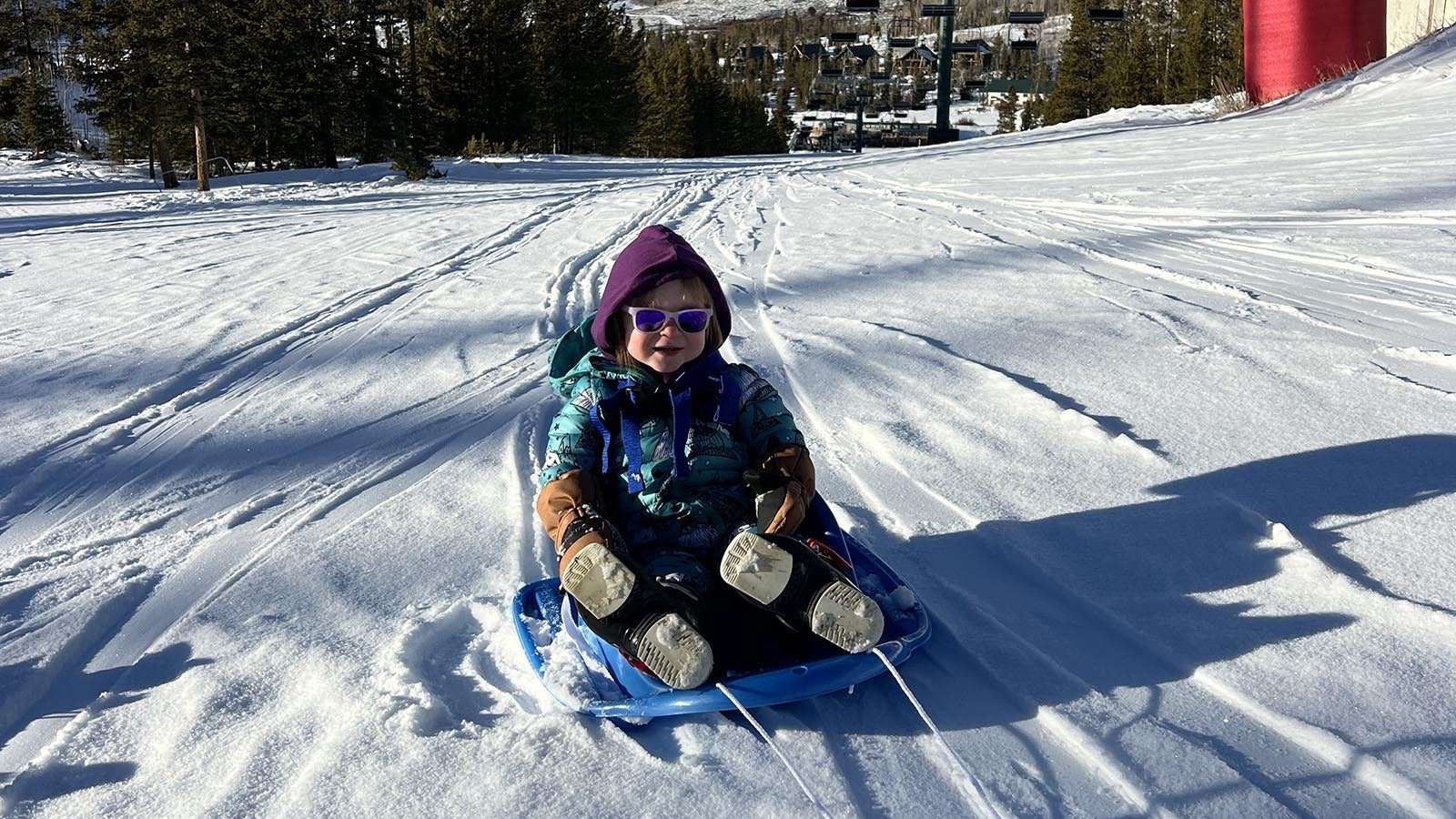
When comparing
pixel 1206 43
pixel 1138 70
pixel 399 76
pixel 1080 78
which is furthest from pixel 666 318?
pixel 1080 78

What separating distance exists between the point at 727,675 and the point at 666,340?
858mm

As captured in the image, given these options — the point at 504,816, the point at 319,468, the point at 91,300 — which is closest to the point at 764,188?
the point at 91,300

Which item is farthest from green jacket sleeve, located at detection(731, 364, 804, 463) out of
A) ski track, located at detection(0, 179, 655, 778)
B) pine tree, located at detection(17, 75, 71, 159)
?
pine tree, located at detection(17, 75, 71, 159)

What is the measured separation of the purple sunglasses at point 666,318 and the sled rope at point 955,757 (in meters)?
0.90

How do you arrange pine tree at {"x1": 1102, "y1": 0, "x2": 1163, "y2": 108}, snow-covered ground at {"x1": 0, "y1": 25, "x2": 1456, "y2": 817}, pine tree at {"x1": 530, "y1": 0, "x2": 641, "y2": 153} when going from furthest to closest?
pine tree at {"x1": 1102, "y1": 0, "x2": 1163, "y2": 108}, pine tree at {"x1": 530, "y1": 0, "x2": 641, "y2": 153}, snow-covered ground at {"x1": 0, "y1": 25, "x2": 1456, "y2": 817}

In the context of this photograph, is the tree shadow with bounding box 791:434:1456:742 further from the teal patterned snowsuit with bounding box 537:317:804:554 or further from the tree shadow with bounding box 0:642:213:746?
the tree shadow with bounding box 0:642:213:746

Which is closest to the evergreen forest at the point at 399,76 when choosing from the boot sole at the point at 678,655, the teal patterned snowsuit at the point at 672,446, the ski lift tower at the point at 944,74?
the ski lift tower at the point at 944,74

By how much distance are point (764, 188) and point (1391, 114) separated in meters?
7.62

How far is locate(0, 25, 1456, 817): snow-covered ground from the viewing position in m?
1.82

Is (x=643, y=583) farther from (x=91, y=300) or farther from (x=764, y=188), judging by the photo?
(x=764, y=188)

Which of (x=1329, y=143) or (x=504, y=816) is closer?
(x=504, y=816)

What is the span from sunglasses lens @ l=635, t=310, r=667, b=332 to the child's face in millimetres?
23

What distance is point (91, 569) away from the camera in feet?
8.91

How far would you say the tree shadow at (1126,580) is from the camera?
6.81 ft
